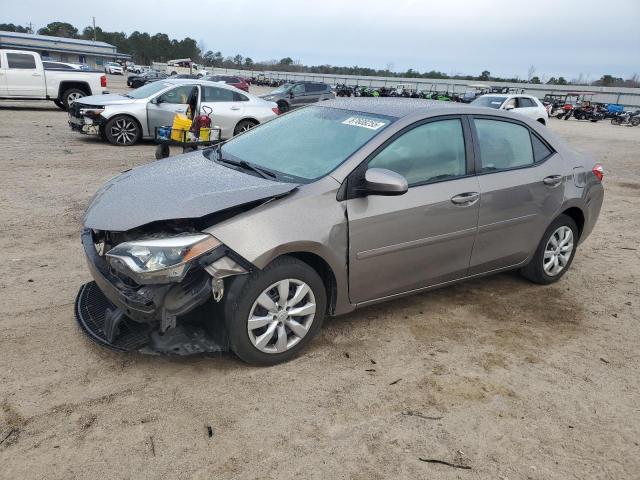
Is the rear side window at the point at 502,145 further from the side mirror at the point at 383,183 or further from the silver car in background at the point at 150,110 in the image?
the silver car in background at the point at 150,110

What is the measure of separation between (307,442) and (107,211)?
72.9 inches

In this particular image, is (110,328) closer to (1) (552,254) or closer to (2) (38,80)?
(1) (552,254)

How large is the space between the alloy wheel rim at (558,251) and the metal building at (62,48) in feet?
203

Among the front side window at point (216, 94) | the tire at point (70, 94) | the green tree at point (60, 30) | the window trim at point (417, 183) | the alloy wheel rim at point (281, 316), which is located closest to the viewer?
the alloy wheel rim at point (281, 316)

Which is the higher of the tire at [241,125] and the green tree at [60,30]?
the green tree at [60,30]

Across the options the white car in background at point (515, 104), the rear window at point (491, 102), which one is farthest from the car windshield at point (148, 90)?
the rear window at point (491, 102)

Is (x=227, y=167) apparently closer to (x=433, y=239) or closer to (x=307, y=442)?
(x=433, y=239)

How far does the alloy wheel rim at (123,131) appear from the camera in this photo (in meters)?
11.6

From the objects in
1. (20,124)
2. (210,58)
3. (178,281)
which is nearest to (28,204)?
(178,281)

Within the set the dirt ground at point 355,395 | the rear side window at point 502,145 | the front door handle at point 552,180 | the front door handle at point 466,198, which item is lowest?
the dirt ground at point 355,395

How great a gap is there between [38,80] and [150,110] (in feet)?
26.2

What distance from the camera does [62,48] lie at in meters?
65.0

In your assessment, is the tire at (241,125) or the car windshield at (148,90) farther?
the tire at (241,125)

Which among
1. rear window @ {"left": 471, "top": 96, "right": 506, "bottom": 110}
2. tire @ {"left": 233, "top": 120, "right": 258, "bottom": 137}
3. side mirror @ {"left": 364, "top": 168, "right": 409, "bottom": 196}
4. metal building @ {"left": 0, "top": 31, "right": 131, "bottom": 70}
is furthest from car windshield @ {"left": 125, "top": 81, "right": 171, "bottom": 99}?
metal building @ {"left": 0, "top": 31, "right": 131, "bottom": 70}
